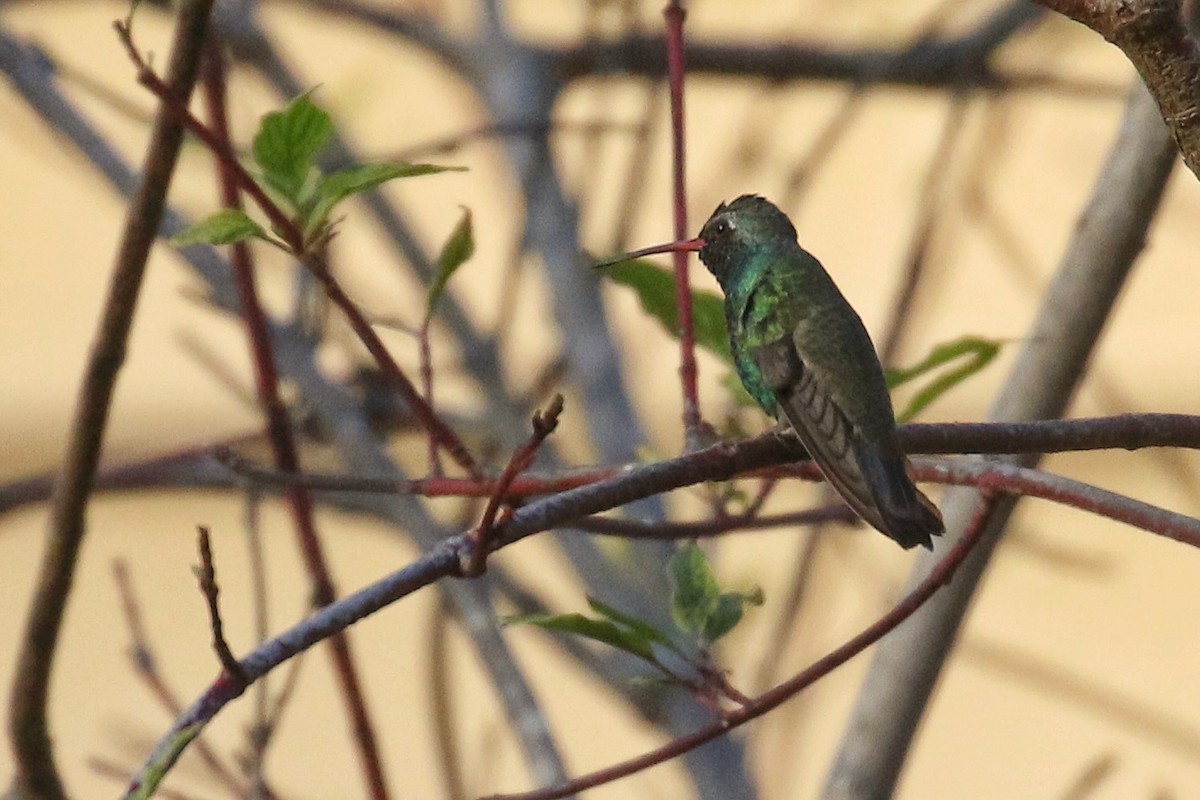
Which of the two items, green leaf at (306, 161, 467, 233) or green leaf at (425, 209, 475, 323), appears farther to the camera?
green leaf at (425, 209, 475, 323)

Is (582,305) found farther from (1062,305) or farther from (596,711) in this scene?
(596,711)

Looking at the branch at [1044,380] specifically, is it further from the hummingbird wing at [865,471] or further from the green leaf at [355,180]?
the green leaf at [355,180]

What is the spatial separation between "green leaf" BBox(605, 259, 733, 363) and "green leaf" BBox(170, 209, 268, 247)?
23 cm

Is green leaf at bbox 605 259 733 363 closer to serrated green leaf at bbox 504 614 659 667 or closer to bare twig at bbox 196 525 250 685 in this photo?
serrated green leaf at bbox 504 614 659 667

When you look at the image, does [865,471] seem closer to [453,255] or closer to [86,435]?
[453,255]

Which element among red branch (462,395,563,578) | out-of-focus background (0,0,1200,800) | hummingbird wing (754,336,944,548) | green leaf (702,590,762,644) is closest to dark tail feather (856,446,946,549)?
hummingbird wing (754,336,944,548)

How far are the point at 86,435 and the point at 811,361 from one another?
1.38 ft

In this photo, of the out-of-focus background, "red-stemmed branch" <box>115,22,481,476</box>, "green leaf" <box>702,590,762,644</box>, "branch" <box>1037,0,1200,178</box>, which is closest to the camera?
"branch" <box>1037,0,1200,178</box>

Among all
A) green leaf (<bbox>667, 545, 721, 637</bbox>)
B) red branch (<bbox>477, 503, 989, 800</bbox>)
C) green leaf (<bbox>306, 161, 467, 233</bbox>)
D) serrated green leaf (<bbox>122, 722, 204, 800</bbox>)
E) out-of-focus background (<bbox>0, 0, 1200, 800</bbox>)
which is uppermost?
out-of-focus background (<bbox>0, 0, 1200, 800</bbox>)

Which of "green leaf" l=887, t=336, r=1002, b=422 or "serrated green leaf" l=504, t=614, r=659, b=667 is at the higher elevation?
"green leaf" l=887, t=336, r=1002, b=422

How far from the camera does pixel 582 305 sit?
5.16 feet

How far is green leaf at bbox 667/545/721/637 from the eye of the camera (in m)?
0.75

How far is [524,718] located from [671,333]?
14.3 inches

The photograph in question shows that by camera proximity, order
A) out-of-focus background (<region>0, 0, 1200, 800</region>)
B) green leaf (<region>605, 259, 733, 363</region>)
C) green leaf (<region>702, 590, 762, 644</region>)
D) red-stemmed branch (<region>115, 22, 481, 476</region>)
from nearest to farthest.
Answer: red-stemmed branch (<region>115, 22, 481, 476</region>) → green leaf (<region>702, 590, 762, 644</region>) → green leaf (<region>605, 259, 733, 363</region>) → out-of-focus background (<region>0, 0, 1200, 800</region>)
